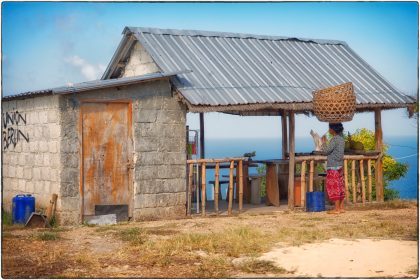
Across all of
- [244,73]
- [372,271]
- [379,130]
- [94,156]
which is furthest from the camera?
[379,130]

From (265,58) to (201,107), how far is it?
339 centimetres

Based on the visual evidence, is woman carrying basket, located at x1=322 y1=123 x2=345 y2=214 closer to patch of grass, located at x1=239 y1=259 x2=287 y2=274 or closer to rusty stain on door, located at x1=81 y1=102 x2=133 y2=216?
rusty stain on door, located at x1=81 y1=102 x2=133 y2=216

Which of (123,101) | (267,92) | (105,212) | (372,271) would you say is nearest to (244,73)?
(267,92)

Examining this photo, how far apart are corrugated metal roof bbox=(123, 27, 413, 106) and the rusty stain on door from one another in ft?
4.44

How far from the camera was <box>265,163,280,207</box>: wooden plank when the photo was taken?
51.5 feet

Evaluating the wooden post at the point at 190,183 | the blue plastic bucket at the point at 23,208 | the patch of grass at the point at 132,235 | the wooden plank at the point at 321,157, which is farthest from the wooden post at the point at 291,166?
the blue plastic bucket at the point at 23,208

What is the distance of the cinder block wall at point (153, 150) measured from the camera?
1280 centimetres

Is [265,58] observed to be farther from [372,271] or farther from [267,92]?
[372,271]

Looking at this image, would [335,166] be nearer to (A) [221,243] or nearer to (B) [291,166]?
(B) [291,166]

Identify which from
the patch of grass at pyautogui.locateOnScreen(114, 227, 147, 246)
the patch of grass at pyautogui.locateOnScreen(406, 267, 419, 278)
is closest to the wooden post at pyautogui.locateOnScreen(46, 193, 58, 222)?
the patch of grass at pyautogui.locateOnScreen(114, 227, 147, 246)

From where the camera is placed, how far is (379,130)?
16406mm

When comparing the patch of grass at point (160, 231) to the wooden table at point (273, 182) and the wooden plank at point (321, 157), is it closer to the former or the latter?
the wooden plank at point (321, 157)

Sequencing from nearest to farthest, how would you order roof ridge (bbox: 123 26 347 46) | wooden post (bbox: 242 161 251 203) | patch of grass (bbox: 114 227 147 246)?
patch of grass (bbox: 114 227 147 246) < roof ridge (bbox: 123 26 347 46) < wooden post (bbox: 242 161 251 203)

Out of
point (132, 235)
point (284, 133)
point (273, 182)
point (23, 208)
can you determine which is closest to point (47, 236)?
point (132, 235)
